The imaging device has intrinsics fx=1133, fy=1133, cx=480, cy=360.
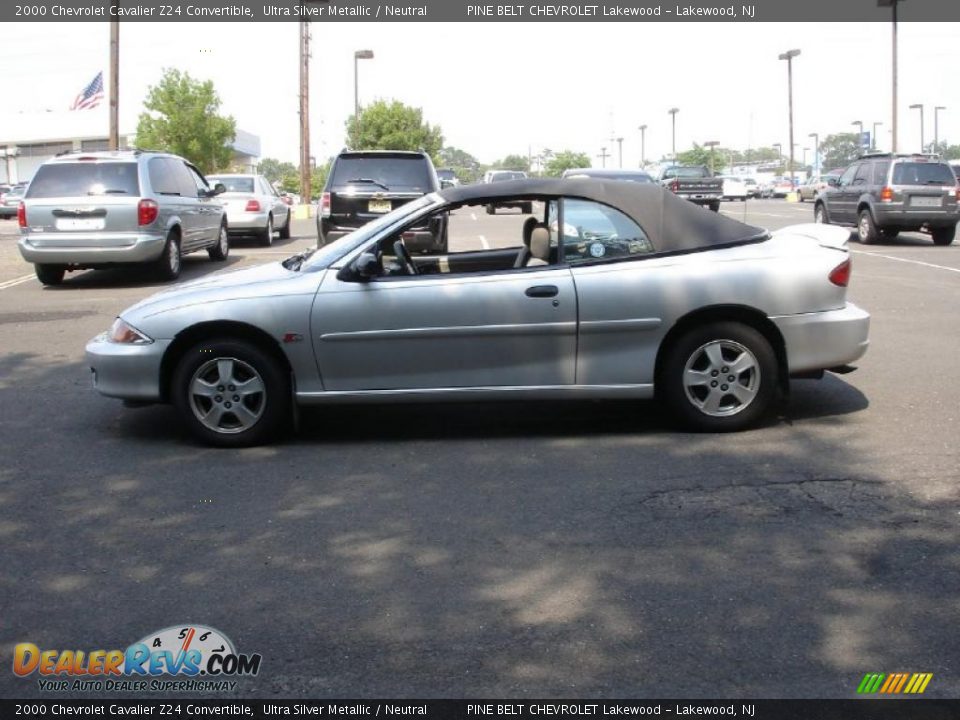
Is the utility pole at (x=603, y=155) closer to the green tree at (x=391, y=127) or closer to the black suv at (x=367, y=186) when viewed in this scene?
the green tree at (x=391, y=127)

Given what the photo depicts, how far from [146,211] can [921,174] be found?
1457 centimetres

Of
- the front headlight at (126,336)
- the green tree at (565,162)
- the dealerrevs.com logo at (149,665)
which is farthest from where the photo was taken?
the green tree at (565,162)

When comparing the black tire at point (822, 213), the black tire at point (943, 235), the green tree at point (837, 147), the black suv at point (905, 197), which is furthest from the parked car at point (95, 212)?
the green tree at point (837, 147)

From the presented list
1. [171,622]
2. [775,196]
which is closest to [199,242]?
[171,622]

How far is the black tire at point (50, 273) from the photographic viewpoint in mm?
15742

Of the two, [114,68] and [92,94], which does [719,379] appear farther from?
[92,94]

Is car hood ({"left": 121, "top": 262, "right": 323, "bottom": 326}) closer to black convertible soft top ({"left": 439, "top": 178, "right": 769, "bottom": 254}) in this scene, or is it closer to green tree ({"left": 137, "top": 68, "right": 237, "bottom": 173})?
black convertible soft top ({"left": 439, "top": 178, "right": 769, "bottom": 254})

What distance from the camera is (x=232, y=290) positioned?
6879 millimetres

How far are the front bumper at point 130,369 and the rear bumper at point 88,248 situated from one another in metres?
8.43

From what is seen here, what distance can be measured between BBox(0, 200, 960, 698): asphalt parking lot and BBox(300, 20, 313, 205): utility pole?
33556 millimetres

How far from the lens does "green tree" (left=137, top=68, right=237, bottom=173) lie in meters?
48.3

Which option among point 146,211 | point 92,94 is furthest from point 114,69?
point 92,94

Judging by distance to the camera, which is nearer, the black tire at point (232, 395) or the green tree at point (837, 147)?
the black tire at point (232, 395)
